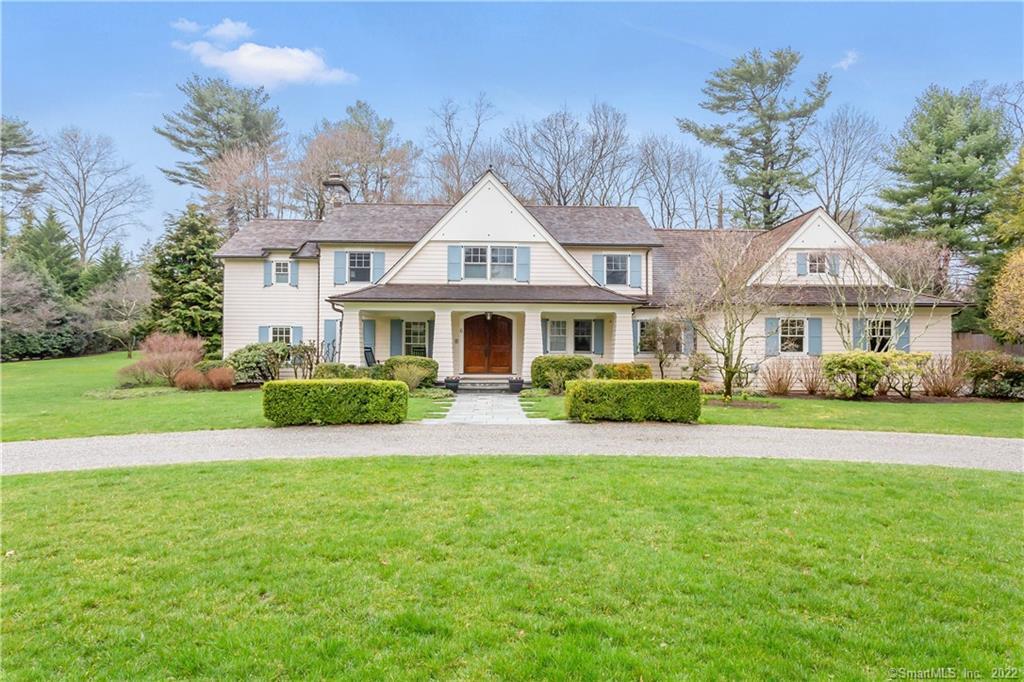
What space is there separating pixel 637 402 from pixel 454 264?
34.6 feet

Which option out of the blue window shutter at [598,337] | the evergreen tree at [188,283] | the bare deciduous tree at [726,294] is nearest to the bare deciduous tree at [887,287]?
the bare deciduous tree at [726,294]

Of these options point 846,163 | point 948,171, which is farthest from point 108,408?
point 846,163

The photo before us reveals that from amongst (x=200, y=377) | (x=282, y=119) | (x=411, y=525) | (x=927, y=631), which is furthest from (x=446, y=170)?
(x=927, y=631)

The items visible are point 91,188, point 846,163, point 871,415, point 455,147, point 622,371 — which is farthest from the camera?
point 91,188

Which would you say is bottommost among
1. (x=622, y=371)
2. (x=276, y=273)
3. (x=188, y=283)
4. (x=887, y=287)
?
(x=622, y=371)

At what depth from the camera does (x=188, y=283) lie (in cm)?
2123

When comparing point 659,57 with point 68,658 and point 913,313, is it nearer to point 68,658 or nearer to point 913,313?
point 913,313

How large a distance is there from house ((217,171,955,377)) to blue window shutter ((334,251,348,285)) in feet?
0.13

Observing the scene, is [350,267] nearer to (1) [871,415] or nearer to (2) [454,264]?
(2) [454,264]

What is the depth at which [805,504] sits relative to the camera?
5078 mm

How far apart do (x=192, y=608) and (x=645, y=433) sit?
7.75 m

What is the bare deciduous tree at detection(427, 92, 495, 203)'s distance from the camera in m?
32.1

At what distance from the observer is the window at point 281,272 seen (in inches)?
824

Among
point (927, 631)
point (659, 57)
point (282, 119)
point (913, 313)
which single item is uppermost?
point (282, 119)
